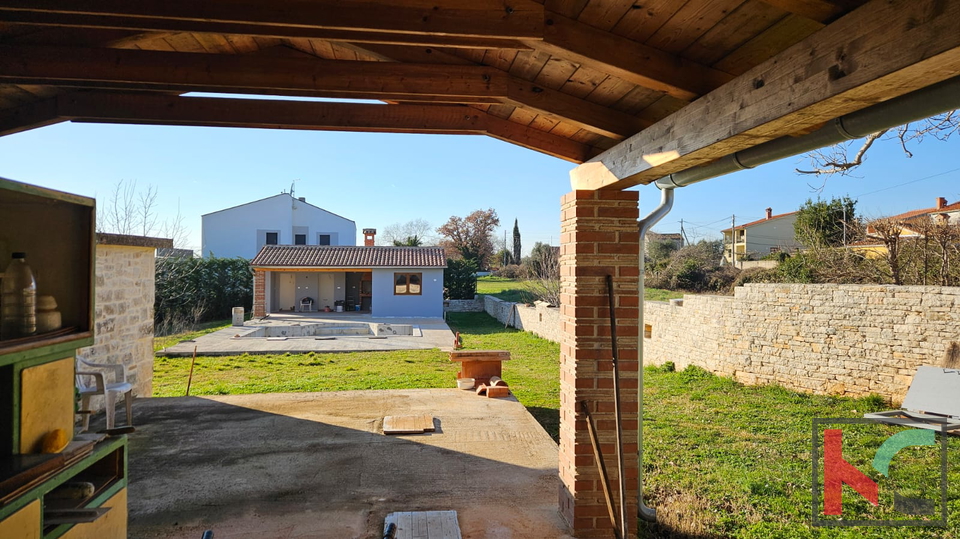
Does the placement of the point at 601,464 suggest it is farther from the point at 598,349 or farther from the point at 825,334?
the point at 825,334

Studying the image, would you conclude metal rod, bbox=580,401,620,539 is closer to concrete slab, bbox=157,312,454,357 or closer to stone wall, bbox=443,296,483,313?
concrete slab, bbox=157,312,454,357

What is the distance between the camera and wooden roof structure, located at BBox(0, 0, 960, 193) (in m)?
1.64

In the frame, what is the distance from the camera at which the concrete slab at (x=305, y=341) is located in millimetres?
13305

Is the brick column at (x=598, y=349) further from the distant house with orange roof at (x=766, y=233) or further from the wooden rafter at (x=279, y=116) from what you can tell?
the distant house with orange roof at (x=766, y=233)

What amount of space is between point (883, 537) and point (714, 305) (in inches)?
244

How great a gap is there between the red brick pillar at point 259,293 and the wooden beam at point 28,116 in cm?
1894

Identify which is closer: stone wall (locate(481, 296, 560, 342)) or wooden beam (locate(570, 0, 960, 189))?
wooden beam (locate(570, 0, 960, 189))

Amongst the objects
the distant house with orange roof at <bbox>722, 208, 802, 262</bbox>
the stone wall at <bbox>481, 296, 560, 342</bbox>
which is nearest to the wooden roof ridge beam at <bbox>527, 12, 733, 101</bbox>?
the stone wall at <bbox>481, 296, 560, 342</bbox>

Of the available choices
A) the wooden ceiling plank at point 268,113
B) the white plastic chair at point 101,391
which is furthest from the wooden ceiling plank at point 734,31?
the white plastic chair at point 101,391

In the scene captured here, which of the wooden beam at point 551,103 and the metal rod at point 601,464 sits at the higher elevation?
the wooden beam at point 551,103

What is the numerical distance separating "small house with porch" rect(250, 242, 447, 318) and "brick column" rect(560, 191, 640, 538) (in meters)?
18.6

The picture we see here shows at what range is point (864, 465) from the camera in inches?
205

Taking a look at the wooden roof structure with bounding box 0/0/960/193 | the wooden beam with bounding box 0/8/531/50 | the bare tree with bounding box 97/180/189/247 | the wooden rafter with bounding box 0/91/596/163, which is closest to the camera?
the wooden roof structure with bounding box 0/0/960/193

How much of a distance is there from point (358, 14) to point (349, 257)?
21346 mm
